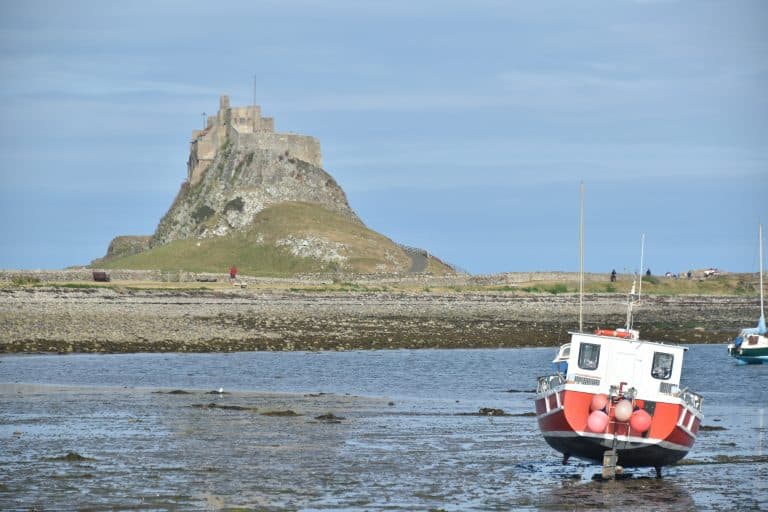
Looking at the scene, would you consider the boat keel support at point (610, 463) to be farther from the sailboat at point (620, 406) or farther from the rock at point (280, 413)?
the rock at point (280, 413)

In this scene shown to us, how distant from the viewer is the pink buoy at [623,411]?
71.3ft

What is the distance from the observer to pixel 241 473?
70.7ft

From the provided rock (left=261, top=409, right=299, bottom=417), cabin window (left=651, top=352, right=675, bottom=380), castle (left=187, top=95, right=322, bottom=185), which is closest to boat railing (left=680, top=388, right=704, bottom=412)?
cabin window (left=651, top=352, right=675, bottom=380)

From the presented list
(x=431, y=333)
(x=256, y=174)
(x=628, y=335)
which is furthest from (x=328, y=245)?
(x=628, y=335)

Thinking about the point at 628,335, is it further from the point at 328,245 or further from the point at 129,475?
the point at 328,245

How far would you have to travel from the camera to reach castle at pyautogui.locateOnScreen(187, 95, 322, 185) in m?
140

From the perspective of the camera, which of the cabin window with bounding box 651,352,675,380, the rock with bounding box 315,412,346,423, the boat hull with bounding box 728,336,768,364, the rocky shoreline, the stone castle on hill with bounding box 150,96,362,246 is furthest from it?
the stone castle on hill with bounding box 150,96,362,246

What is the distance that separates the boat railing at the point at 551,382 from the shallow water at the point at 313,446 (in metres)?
1.42

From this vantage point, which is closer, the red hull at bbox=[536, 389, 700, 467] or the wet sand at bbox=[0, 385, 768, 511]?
the wet sand at bbox=[0, 385, 768, 511]

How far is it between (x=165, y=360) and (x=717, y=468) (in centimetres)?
2651

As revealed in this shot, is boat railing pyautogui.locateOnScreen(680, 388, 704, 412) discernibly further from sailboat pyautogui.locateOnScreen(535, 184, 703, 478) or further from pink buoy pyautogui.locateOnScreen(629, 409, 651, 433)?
pink buoy pyautogui.locateOnScreen(629, 409, 651, 433)

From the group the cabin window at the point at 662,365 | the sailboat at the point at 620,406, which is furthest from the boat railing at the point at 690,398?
the cabin window at the point at 662,365

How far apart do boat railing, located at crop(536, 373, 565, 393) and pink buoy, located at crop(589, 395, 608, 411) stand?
83cm

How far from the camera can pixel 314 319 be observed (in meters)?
66.2
